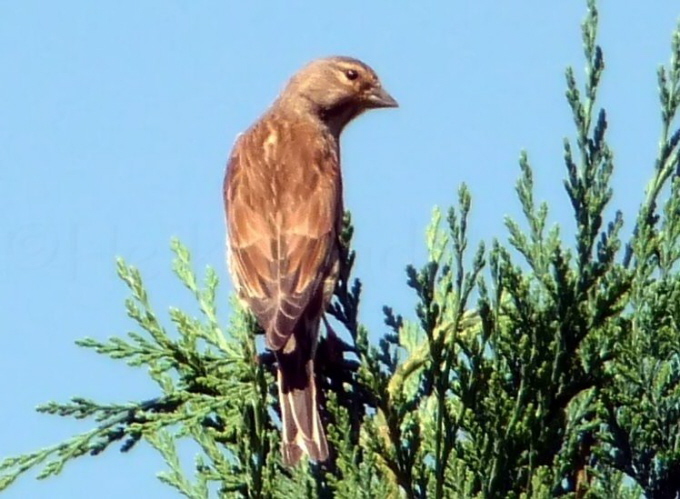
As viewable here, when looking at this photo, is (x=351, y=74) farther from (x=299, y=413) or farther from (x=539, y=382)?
(x=539, y=382)

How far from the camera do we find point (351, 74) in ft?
28.9

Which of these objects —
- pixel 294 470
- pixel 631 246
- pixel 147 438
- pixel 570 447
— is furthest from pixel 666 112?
pixel 147 438

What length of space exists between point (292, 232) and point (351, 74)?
2.75 m

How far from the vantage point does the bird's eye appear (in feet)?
28.8

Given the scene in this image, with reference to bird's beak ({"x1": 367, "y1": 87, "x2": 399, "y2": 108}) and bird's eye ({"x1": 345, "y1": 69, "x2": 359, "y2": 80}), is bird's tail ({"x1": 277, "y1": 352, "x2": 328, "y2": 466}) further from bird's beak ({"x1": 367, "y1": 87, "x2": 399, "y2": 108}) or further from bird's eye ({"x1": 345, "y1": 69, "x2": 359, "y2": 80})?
bird's eye ({"x1": 345, "y1": 69, "x2": 359, "y2": 80})

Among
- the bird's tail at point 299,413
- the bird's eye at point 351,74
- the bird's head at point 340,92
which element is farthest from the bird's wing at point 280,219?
the bird's eye at point 351,74

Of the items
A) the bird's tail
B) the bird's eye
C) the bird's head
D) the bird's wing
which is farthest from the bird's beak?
the bird's tail

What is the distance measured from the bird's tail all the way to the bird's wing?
0.15 meters

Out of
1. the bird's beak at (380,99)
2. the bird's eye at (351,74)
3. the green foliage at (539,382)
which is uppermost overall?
the bird's eye at (351,74)

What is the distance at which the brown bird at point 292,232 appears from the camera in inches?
202

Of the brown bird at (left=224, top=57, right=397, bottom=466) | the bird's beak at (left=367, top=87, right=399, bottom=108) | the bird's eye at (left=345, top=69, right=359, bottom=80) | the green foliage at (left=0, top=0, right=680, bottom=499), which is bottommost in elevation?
the green foliage at (left=0, top=0, right=680, bottom=499)

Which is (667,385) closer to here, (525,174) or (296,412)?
(525,174)

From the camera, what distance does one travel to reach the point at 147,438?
4465 millimetres

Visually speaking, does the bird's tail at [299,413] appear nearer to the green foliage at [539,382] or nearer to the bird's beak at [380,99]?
the green foliage at [539,382]
